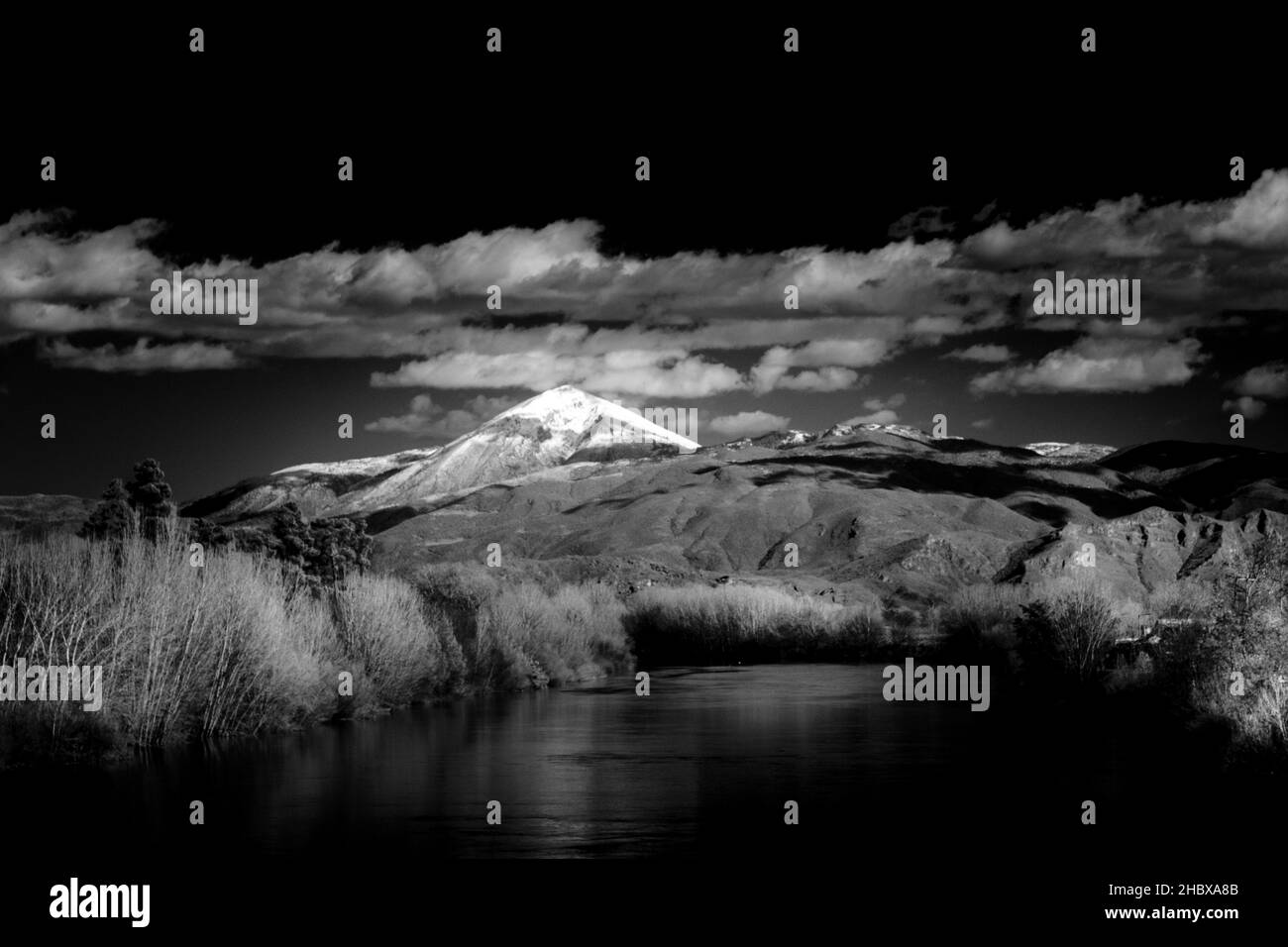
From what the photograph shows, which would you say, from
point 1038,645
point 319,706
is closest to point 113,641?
point 319,706


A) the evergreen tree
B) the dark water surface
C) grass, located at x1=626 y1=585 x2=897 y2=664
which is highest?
the evergreen tree

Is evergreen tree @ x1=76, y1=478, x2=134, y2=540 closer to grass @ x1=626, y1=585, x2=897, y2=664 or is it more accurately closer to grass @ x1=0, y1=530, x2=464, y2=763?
grass @ x1=0, y1=530, x2=464, y2=763

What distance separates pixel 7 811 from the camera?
1000 inches

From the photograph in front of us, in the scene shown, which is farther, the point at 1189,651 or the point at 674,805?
the point at 1189,651

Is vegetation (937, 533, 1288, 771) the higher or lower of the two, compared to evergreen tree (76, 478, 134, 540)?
lower

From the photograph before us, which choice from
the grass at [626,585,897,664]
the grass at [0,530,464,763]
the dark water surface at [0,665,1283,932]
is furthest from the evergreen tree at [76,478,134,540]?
the grass at [626,585,897,664]

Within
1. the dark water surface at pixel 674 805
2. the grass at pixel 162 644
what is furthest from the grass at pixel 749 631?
the grass at pixel 162 644

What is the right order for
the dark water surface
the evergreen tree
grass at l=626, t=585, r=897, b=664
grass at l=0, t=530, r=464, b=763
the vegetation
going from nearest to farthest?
1. the dark water surface
2. grass at l=0, t=530, r=464, b=763
3. the vegetation
4. the evergreen tree
5. grass at l=626, t=585, r=897, b=664

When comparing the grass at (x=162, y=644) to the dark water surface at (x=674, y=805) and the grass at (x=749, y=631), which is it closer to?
the dark water surface at (x=674, y=805)

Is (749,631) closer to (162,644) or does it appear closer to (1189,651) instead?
(1189,651)

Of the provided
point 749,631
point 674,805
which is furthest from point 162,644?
point 749,631
